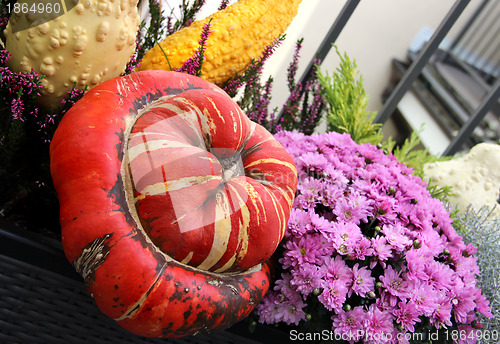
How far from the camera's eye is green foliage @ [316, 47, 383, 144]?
1.11m

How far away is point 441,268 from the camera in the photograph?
0.70 m

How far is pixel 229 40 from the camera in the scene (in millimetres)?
797

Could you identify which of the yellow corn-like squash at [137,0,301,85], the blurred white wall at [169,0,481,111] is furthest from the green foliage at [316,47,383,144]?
the blurred white wall at [169,0,481,111]

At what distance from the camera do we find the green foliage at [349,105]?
3.64ft

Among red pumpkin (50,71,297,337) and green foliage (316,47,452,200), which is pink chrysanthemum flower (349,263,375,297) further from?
green foliage (316,47,452,200)

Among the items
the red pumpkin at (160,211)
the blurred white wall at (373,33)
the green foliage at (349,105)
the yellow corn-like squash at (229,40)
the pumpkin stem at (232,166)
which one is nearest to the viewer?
the red pumpkin at (160,211)

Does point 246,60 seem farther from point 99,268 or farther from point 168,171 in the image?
point 99,268

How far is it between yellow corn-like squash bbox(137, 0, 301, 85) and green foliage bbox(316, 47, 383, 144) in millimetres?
305

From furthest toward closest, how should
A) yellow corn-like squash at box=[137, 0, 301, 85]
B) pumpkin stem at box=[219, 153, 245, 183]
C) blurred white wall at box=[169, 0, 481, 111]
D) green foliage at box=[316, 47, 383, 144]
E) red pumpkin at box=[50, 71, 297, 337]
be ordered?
blurred white wall at box=[169, 0, 481, 111]
green foliage at box=[316, 47, 383, 144]
yellow corn-like squash at box=[137, 0, 301, 85]
pumpkin stem at box=[219, 153, 245, 183]
red pumpkin at box=[50, 71, 297, 337]

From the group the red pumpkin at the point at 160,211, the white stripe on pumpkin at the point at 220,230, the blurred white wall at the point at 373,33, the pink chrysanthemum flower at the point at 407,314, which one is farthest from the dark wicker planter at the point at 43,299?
the blurred white wall at the point at 373,33

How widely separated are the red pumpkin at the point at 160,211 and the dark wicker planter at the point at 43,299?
10 centimetres

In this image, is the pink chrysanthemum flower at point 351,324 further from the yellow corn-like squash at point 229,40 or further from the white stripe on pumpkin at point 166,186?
the yellow corn-like squash at point 229,40

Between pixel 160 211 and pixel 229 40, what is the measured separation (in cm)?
46

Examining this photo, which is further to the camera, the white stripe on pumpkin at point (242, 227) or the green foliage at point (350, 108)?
the green foliage at point (350, 108)
